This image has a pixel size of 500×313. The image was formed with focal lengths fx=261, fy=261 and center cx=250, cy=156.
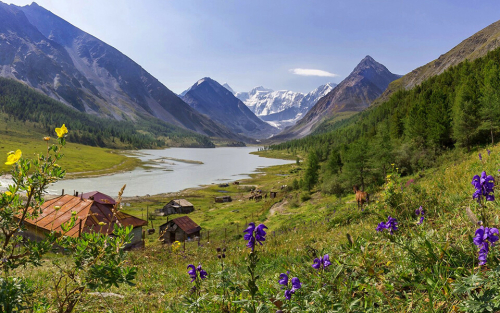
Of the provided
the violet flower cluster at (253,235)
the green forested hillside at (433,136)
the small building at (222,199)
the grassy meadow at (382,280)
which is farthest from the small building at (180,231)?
the violet flower cluster at (253,235)

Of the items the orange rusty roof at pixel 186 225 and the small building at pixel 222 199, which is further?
the small building at pixel 222 199

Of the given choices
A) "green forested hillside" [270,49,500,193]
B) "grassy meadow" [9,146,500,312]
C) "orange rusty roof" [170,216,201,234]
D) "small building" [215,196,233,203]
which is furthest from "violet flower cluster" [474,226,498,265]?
"small building" [215,196,233,203]

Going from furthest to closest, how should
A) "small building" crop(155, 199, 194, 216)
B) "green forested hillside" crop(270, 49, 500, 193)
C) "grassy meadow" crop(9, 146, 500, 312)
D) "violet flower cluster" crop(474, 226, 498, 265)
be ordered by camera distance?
1. "small building" crop(155, 199, 194, 216)
2. "green forested hillside" crop(270, 49, 500, 193)
3. "grassy meadow" crop(9, 146, 500, 312)
4. "violet flower cluster" crop(474, 226, 498, 265)

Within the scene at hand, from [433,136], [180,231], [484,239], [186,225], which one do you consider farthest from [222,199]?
[484,239]

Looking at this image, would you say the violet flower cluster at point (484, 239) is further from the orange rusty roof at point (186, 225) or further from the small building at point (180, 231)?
the orange rusty roof at point (186, 225)

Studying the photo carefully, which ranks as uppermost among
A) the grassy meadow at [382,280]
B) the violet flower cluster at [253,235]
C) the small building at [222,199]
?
the violet flower cluster at [253,235]

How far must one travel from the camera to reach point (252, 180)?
117 meters

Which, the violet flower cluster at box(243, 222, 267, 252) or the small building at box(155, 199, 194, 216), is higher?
the violet flower cluster at box(243, 222, 267, 252)

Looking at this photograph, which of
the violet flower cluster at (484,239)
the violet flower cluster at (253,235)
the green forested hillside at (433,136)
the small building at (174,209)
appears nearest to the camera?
the violet flower cluster at (484,239)

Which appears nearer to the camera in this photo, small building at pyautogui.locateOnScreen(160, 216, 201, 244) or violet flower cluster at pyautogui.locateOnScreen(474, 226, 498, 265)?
violet flower cluster at pyautogui.locateOnScreen(474, 226, 498, 265)

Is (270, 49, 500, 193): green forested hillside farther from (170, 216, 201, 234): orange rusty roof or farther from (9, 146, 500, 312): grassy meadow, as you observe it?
(9, 146, 500, 312): grassy meadow

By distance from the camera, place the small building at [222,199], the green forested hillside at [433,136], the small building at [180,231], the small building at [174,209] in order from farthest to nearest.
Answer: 1. the small building at [222,199]
2. the small building at [174,209]
3. the small building at [180,231]
4. the green forested hillside at [433,136]

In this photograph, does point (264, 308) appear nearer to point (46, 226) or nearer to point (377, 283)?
point (377, 283)

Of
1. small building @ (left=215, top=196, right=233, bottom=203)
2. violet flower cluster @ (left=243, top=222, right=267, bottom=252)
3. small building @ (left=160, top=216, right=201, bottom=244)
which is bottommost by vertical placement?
small building @ (left=215, top=196, right=233, bottom=203)
